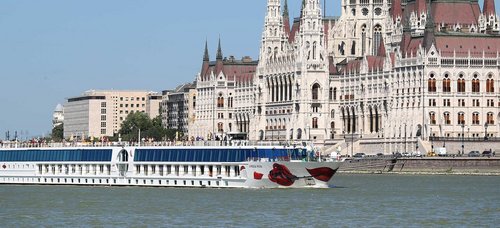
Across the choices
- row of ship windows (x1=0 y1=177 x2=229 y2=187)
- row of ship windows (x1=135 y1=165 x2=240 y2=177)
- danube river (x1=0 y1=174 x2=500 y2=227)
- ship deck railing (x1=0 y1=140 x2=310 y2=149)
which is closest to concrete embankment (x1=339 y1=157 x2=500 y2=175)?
danube river (x1=0 y1=174 x2=500 y2=227)

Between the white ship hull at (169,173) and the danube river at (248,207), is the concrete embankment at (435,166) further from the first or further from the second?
the white ship hull at (169,173)

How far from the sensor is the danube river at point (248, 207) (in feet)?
315

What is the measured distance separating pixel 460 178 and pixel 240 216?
73432 mm

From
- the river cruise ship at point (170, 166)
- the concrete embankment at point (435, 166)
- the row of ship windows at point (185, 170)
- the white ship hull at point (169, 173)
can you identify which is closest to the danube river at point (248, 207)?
the white ship hull at point (169, 173)

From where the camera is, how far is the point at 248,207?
347 feet

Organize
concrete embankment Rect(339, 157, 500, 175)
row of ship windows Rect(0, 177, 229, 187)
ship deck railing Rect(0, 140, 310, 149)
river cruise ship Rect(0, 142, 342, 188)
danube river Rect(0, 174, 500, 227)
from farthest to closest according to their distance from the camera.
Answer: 1. concrete embankment Rect(339, 157, 500, 175)
2. ship deck railing Rect(0, 140, 310, 149)
3. row of ship windows Rect(0, 177, 229, 187)
4. river cruise ship Rect(0, 142, 342, 188)
5. danube river Rect(0, 174, 500, 227)

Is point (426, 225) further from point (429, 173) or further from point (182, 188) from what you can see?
point (429, 173)

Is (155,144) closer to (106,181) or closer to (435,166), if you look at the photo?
(106,181)

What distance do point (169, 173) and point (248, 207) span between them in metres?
21.6

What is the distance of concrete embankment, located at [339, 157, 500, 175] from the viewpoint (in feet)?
609

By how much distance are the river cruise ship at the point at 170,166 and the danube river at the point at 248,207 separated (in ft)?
2.94

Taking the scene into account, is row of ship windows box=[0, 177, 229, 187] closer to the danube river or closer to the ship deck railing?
the danube river

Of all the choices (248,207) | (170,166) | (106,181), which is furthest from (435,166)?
(248,207)

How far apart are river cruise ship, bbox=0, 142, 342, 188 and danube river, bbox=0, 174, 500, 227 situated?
90 centimetres
